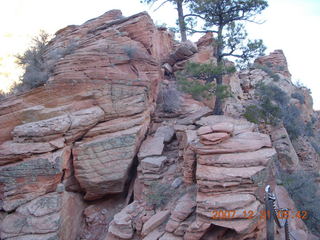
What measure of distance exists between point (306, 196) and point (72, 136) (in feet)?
25.6

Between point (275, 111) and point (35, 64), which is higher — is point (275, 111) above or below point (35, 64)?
below

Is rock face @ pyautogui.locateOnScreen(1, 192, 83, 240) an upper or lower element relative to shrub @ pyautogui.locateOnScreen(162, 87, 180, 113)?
lower

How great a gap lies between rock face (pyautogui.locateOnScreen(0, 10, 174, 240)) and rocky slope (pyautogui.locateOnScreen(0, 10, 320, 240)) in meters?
0.03

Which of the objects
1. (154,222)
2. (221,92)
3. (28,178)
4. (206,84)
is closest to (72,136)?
(28,178)

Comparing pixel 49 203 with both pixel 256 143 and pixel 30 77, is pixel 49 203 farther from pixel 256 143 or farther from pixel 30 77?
pixel 256 143

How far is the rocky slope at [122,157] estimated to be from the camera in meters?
4.83

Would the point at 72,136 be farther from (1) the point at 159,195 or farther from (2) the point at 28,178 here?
(1) the point at 159,195

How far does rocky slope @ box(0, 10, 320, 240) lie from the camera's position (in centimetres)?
483

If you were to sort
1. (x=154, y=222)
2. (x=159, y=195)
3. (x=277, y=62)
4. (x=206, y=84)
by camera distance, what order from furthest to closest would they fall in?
1. (x=277, y=62)
2. (x=206, y=84)
3. (x=159, y=195)
4. (x=154, y=222)

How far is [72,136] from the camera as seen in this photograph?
6945mm

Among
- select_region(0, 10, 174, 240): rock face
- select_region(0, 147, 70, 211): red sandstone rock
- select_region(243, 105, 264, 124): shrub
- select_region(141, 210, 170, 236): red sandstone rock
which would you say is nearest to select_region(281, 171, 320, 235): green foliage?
select_region(243, 105, 264, 124): shrub

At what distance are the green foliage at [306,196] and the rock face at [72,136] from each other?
214 inches
